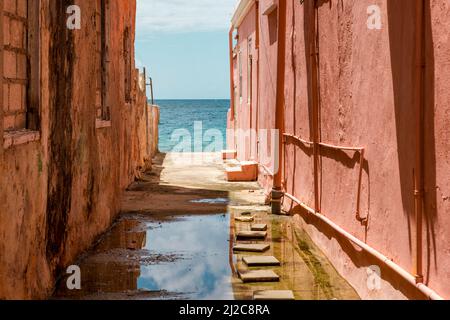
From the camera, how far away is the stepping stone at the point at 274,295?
6.05 meters

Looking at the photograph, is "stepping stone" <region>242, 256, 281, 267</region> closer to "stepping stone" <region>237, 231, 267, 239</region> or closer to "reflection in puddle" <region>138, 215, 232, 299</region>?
"reflection in puddle" <region>138, 215, 232, 299</region>

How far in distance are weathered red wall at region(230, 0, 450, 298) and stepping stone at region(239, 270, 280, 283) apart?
0.77 metres

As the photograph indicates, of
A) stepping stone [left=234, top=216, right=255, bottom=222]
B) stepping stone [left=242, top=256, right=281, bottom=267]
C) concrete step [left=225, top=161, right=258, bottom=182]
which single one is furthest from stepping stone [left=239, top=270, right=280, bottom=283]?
concrete step [left=225, top=161, right=258, bottom=182]

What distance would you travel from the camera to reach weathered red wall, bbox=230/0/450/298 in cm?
466

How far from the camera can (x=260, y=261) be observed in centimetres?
766

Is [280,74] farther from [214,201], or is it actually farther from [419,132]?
[419,132]

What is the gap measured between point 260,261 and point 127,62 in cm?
867

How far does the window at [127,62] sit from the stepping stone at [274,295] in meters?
9.51

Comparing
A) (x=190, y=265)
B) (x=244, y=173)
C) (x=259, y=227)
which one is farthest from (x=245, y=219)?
(x=244, y=173)
